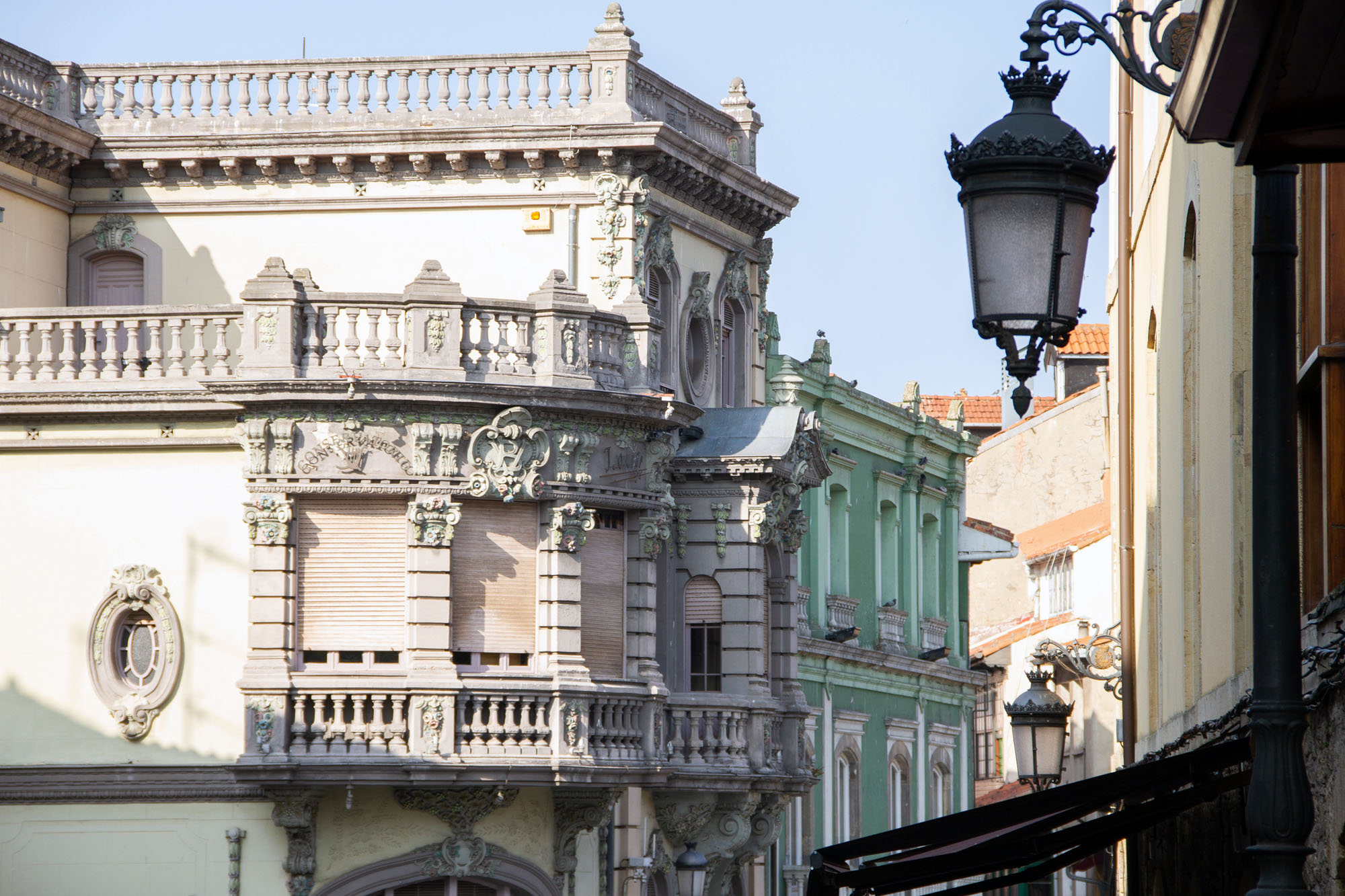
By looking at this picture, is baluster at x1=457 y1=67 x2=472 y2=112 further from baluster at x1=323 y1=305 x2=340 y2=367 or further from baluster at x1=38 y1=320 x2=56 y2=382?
baluster at x1=38 y1=320 x2=56 y2=382

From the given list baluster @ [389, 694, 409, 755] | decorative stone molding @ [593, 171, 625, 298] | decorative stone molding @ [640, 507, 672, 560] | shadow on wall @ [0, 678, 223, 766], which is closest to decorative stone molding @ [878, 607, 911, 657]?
decorative stone molding @ [593, 171, 625, 298]

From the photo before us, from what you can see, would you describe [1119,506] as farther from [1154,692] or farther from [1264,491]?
[1264,491]

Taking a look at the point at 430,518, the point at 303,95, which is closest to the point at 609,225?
the point at 303,95

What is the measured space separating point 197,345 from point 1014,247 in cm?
1813

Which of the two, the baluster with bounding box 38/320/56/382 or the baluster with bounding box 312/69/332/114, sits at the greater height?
the baluster with bounding box 312/69/332/114

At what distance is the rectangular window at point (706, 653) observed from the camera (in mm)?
28250

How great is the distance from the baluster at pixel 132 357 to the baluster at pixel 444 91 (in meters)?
5.46

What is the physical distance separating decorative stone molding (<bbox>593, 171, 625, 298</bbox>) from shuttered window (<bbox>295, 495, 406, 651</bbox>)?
4.85m

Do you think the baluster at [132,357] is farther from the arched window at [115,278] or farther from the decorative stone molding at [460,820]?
the decorative stone molding at [460,820]

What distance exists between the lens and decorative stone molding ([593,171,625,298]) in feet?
90.8

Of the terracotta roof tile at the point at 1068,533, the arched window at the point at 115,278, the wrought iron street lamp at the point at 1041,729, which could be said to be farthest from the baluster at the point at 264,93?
the terracotta roof tile at the point at 1068,533

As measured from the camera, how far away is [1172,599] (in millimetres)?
14328

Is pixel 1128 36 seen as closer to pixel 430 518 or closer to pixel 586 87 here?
pixel 430 518

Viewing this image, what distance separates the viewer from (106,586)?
24516mm
